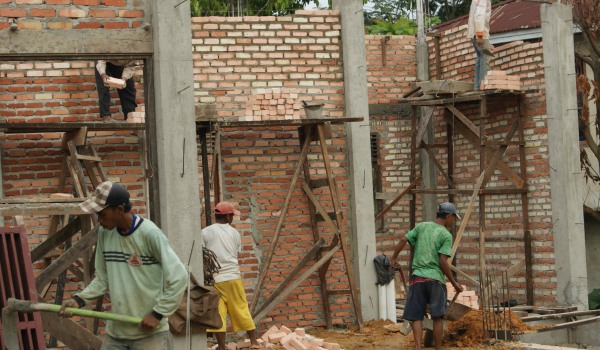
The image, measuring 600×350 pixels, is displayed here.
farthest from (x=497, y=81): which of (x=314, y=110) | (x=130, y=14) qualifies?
(x=130, y=14)

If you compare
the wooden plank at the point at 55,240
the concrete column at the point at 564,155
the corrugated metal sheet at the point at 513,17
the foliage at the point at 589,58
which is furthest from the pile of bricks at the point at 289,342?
the corrugated metal sheet at the point at 513,17

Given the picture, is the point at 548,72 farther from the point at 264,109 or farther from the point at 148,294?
the point at 148,294

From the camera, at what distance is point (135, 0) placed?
994 centimetres

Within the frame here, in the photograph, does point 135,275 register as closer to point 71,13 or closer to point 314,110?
point 71,13

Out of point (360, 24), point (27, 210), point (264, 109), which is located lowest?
point (27, 210)

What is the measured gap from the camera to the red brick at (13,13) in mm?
9570

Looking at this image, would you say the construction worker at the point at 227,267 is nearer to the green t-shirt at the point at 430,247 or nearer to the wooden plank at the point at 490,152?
the green t-shirt at the point at 430,247

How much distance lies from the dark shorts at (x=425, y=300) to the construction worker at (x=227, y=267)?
1695 mm

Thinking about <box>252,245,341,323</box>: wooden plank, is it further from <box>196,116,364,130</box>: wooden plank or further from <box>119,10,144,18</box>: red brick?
<box>119,10,144,18</box>: red brick

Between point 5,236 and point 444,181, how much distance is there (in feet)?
35.2

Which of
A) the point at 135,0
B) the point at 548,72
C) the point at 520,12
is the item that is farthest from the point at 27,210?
the point at 520,12

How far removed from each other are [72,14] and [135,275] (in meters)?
3.30

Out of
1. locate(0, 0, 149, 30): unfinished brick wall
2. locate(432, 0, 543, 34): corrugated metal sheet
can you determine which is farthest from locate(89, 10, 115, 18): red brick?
locate(432, 0, 543, 34): corrugated metal sheet

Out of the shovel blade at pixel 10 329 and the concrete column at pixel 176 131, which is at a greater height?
the concrete column at pixel 176 131
